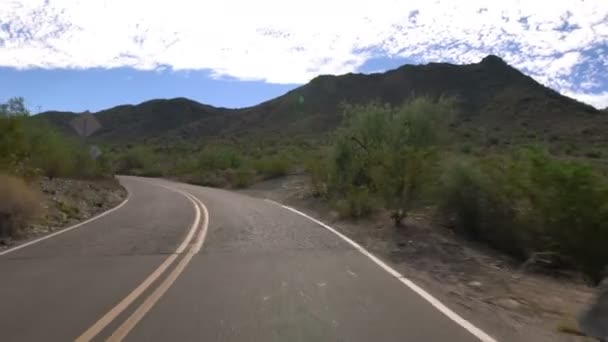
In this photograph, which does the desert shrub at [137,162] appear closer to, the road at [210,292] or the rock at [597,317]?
the road at [210,292]

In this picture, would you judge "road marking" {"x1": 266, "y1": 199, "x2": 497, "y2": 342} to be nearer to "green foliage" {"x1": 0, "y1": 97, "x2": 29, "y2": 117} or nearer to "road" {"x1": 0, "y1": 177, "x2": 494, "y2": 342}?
"road" {"x1": 0, "y1": 177, "x2": 494, "y2": 342}

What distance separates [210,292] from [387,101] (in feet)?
309

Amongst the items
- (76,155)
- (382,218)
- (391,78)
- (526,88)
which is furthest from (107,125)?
(382,218)

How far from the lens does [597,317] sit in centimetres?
759

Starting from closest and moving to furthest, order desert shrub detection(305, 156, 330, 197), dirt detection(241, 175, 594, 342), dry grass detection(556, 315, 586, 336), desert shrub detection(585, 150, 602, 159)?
1. dry grass detection(556, 315, 586, 336)
2. dirt detection(241, 175, 594, 342)
3. desert shrub detection(305, 156, 330, 197)
4. desert shrub detection(585, 150, 602, 159)

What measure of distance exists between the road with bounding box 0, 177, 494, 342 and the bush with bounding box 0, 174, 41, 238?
1.38 metres

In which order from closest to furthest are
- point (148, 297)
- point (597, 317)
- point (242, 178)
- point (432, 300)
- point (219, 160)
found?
point (597, 317), point (148, 297), point (432, 300), point (242, 178), point (219, 160)

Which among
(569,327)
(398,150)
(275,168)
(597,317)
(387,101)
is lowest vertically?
(275,168)

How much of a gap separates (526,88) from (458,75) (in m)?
13.8

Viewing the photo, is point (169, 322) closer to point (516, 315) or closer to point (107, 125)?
point (516, 315)

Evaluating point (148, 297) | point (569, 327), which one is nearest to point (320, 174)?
point (148, 297)

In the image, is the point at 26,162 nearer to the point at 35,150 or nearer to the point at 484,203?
the point at 35,150

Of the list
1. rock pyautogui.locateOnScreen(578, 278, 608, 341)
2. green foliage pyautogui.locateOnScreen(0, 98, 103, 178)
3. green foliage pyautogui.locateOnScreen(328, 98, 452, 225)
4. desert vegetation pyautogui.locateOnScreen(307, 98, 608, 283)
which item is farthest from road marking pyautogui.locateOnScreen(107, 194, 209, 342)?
green foliage pyautogui.locateOnScreen(0, 98, 103, 178)

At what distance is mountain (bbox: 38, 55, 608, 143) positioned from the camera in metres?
80.4
